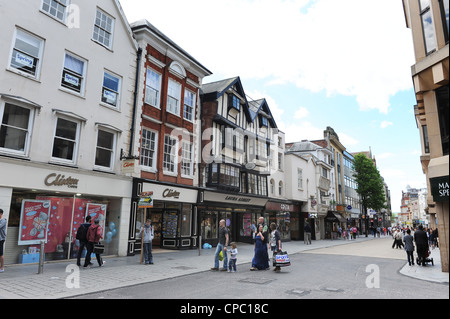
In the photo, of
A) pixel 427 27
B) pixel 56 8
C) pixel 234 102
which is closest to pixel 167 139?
pixel 234 102

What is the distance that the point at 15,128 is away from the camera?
37.0ft

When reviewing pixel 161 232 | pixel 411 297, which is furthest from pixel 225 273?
pixel 161 232

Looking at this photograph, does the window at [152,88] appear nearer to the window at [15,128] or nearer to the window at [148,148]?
the window at [148,148]

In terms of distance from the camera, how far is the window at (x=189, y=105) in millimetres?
19406

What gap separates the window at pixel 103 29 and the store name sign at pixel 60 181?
6.77 meters

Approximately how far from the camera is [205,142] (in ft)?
66.2

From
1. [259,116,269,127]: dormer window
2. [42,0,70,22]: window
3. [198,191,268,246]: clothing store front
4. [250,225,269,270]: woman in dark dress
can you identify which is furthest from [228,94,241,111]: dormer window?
[250,225,269,270]: woman in dark dress

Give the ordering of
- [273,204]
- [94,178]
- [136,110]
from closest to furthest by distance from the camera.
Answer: [94,178], [136,110], [273,204]

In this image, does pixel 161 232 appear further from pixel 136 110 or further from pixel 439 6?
pixel 439 6

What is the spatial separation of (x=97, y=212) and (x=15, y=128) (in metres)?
4.83

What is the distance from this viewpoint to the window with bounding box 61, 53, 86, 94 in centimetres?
1316

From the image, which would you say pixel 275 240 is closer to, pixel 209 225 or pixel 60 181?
pixel 60 181

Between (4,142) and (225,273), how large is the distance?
9.12 metres

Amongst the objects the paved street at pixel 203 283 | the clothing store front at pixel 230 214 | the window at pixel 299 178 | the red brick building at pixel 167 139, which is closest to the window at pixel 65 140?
the red brick building at pixel 167 139
